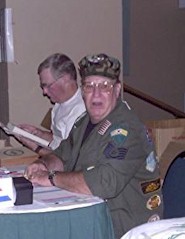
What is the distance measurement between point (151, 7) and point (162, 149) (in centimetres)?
233

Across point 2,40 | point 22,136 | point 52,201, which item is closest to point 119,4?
point 2,40

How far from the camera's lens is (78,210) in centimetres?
231

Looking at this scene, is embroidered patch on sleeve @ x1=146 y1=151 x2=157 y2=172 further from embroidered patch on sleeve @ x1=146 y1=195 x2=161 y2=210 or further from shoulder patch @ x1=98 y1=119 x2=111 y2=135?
shoulder patch @ x1=98 y1=119 x2=111 y2=135

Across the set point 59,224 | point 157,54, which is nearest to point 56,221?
point 59,224

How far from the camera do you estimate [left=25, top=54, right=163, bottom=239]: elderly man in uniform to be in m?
2.63

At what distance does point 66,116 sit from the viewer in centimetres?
380

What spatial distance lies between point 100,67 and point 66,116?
0.95m

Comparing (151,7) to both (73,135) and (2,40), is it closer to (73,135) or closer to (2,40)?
(2,40)

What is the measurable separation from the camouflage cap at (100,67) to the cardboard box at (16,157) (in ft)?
2.63

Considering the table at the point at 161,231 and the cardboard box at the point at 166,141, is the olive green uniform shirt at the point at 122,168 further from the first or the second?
the cardboard box at the point at 166,141

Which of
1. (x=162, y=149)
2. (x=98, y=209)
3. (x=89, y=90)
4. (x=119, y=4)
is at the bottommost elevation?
(x=162, y=149)

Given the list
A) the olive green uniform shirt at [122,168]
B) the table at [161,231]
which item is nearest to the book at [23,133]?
the olive green uniform shirt at [122,168]

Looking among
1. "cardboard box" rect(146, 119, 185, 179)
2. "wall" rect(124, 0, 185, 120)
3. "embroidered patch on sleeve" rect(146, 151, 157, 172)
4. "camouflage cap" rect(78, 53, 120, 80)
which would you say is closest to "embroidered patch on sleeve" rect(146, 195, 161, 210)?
"embroidered patch on sleeve" rect(146, 151, 157, 172)

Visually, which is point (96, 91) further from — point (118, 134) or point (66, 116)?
point (66, 116)
